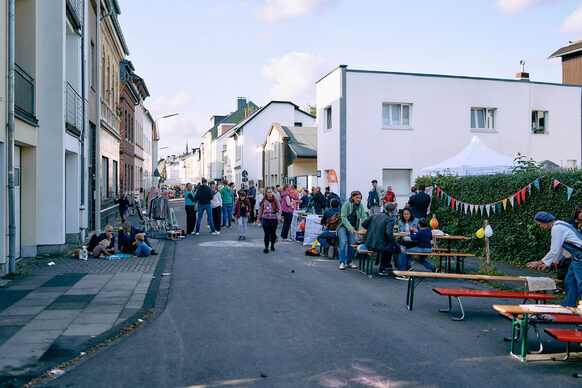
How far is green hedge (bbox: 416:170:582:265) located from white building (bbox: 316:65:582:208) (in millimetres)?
10412

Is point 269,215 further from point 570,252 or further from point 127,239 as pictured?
point 570,252

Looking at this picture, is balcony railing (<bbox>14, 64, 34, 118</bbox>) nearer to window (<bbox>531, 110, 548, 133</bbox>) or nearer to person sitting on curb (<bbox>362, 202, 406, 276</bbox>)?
Result: person sitting on curb (<bbox>362, 202, 406, 276</bbox>)

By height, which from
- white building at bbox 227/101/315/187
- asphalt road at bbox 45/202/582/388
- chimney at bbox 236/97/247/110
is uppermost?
chimney at bbox 236/97/247/110

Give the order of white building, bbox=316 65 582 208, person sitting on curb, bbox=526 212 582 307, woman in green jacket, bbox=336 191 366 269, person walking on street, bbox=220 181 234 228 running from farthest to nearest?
white building, bbox=316 65 582 208
person walking on street, bbox=220 181 234 228
woman in green jacket, bbox=336 191 366 269
person sitting on curb, bbox=526 212 582 307

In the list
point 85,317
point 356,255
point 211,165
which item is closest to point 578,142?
point 356,255

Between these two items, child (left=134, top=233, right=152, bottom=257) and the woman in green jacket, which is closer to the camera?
the woman in green jacket

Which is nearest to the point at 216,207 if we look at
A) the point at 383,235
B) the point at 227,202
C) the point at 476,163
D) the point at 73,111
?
the point at 227,202

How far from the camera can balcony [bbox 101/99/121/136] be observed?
2335cm

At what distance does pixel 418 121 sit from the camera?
2608 centimetres

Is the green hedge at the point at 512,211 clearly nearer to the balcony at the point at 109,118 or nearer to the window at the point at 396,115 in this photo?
the window at the point at 396,115

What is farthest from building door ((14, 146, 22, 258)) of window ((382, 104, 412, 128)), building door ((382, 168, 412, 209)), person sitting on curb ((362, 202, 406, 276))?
window ((382, 104, 412, 128))

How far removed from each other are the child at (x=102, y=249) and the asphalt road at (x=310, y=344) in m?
3.99

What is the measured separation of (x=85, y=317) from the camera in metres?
7.41

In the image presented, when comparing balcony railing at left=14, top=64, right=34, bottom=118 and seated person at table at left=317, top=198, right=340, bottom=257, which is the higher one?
balcony railing at left=14, top=64, right=34, bottom=118
